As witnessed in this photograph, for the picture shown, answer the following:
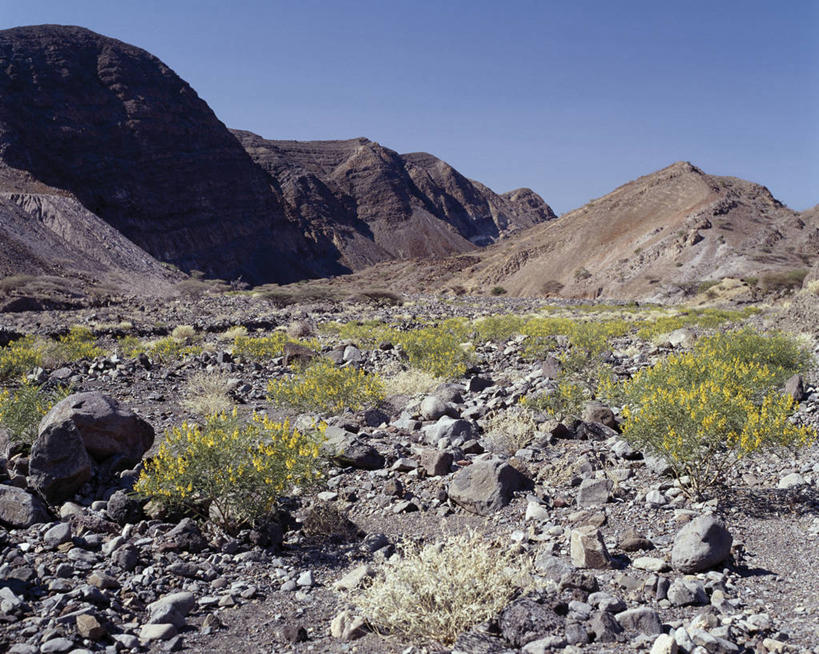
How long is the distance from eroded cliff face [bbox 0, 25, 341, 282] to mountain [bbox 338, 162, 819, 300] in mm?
25824

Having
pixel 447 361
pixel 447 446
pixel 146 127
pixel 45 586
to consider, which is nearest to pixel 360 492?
pixel 447 446

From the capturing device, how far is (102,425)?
18.7 ft

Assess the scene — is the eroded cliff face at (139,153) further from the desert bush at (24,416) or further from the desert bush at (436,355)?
the desert bush at (24,416)

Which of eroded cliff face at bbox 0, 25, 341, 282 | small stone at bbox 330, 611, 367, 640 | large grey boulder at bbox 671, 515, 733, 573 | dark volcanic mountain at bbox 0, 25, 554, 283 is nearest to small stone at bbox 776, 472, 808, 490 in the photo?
large grey boulder at bbox 671, 515, 733, 573

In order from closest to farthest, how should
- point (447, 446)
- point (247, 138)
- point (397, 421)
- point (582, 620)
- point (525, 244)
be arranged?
point (582, 620)
point (447, 446)
point (397, 421)
point (525, 244)
point (247, 138)

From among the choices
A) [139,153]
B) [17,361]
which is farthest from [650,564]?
[139,153]

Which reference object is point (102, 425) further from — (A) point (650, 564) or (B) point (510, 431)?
(A) point (650, 564)

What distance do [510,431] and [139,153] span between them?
86572 millimetres

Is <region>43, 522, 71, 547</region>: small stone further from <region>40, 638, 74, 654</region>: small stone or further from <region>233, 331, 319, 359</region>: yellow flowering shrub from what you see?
<region>233, 331, 319, 359</region>: yellow flowering shrub

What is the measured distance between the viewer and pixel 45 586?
3.74 meters

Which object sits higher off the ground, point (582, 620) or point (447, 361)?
point (447, 361)

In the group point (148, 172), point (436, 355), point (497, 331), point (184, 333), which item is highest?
point (148, 172)

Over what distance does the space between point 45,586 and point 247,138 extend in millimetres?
133644

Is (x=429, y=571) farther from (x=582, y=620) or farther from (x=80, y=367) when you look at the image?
(x=80, y=367)
